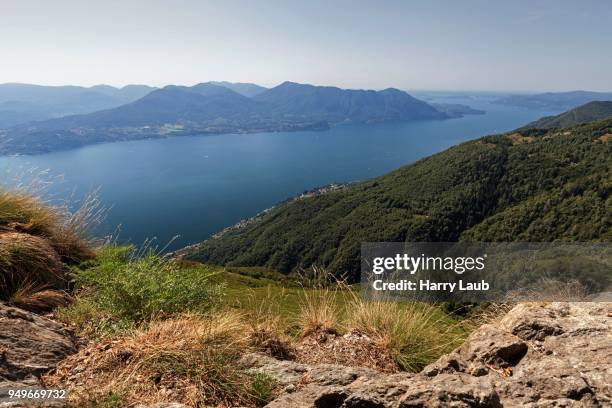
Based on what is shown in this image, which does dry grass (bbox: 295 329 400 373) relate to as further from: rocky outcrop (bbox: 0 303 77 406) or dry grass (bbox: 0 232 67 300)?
dry grass (bbox: 0 232 67 300)

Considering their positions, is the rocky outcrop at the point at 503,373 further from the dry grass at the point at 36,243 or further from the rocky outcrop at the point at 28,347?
the dry grass at the point at 36,243

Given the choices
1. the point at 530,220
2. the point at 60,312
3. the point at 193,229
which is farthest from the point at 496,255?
the point at 193,229

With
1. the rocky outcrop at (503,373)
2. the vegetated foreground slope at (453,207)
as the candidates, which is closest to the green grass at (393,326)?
the rocky outcrop at (503,373)

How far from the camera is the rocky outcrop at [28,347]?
245 centimetres

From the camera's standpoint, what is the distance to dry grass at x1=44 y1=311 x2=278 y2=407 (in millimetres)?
2340

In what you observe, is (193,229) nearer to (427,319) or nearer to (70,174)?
(70,174)

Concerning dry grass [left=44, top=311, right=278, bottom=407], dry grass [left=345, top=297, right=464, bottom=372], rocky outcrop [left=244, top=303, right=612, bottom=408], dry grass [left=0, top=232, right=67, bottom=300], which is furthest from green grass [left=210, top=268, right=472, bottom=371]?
dry grass [left=0, top=232, right=67, bottom=300]

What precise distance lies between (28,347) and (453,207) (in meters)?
118

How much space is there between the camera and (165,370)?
252cm

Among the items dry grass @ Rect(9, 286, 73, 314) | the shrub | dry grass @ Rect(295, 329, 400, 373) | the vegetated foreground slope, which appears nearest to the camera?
dry grass @ Rect(295, 329, 400, 373)

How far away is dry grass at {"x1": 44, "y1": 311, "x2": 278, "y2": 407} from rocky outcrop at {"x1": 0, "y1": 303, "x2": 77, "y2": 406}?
0.41 ft

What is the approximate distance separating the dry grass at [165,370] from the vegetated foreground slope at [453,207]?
91.6 meters

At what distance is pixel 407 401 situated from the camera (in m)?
A: 1.89

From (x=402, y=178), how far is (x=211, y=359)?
449 feet
